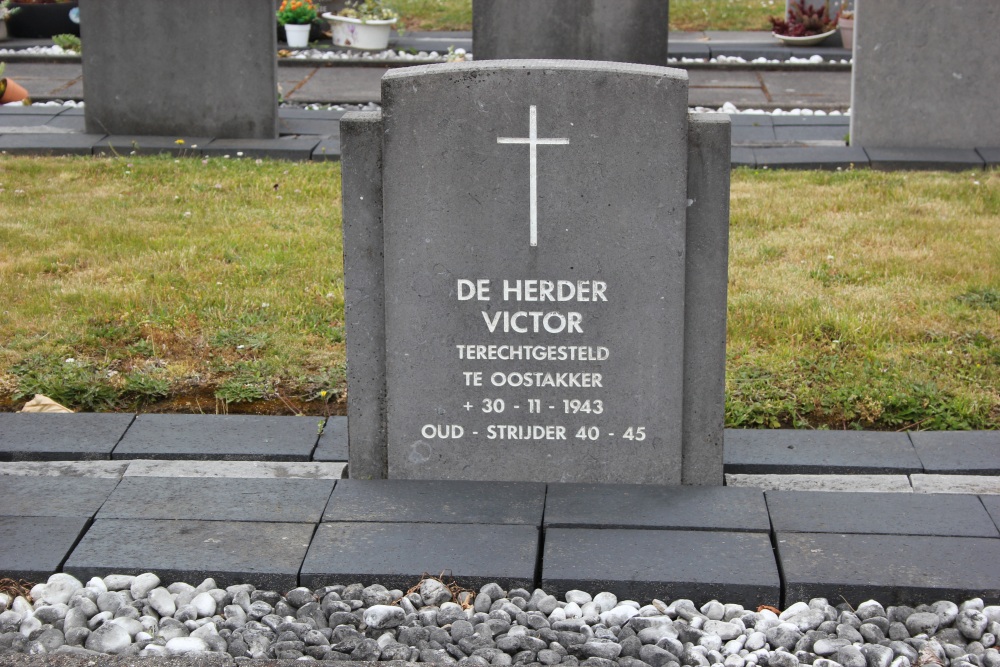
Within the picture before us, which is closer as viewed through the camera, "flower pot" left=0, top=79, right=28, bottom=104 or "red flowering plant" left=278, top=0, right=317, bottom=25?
"flower pot" left=0, top=79, right=28, bottom=104

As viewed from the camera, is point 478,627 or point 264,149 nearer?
point 478,627

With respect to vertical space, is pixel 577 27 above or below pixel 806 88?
above

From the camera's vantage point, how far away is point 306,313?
5.43 meters

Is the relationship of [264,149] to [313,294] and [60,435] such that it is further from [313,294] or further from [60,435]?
[60,435]

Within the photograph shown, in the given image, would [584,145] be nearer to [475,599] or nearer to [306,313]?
[475,599]

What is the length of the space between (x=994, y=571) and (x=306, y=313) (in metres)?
3.10

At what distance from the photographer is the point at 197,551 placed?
3.40 m

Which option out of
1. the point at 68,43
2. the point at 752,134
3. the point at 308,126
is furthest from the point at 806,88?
the point at 68,43

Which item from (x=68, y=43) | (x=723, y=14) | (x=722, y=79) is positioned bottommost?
(x=722, y=79)

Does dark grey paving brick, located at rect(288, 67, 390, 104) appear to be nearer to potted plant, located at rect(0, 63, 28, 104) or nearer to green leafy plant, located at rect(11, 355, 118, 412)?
potted plant, located at rect(0, 63, 28, 104)

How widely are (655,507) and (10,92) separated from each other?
8.96 m

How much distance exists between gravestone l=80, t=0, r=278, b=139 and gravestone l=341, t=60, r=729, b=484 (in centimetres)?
542

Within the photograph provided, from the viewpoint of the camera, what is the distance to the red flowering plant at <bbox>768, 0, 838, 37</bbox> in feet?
45.6

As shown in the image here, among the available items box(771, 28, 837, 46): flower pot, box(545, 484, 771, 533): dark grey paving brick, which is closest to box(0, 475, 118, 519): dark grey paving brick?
box(545, 484, 771, 533): dark grey paving brick
